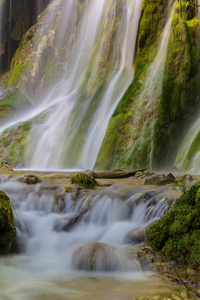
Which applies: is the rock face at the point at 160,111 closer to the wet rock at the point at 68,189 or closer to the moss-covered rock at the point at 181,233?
the wet rock at the point at 68,189

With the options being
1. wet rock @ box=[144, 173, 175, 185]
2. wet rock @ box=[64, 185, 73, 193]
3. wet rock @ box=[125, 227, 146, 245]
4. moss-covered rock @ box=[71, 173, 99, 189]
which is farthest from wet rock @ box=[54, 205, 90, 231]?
wet rock @ box=[144, 173, 175, 185]

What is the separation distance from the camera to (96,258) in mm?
4609

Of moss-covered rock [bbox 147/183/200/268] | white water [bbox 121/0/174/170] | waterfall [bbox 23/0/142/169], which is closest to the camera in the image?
moss-covered rock [bbox 147/183/200/268]

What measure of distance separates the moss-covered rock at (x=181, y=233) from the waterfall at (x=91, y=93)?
10534 mm

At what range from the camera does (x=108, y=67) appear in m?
20.0

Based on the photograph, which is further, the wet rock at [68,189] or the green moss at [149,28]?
the green moss at [149,28]

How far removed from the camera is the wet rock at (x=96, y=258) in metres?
4.50

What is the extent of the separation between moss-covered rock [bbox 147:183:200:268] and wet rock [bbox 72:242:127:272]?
2.15ft

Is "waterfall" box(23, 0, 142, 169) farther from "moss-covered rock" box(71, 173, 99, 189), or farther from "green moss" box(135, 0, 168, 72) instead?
"moss-covered rock" box(71, 173, 99, 189)

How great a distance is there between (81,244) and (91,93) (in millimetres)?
14881

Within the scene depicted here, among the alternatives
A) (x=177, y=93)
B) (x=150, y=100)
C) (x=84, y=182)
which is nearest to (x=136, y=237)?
(x=84, y=182)

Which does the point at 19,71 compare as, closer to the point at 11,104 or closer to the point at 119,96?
the point at 11,104

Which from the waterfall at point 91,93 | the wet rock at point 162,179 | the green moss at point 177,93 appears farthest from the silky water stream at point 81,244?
the waterfall at point 91,93

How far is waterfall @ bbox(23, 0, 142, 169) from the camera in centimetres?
1683
